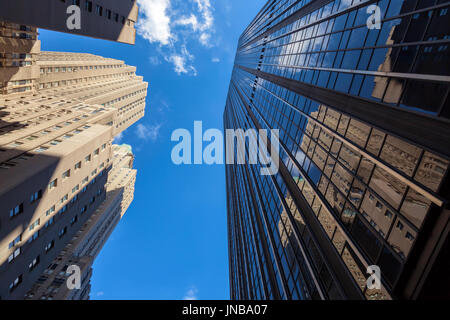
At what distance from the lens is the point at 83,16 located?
24969mm

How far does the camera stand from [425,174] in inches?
420

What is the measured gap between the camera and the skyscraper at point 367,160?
34.6 ft

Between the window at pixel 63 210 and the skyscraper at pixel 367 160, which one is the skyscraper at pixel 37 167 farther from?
the skyscraper at pixel 367 160

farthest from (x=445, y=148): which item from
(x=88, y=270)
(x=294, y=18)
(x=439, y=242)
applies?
(x=88, y=270)

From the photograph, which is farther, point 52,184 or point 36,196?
point 52,184

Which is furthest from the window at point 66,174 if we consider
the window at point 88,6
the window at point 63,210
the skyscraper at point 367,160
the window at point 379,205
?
the window at point 379,205

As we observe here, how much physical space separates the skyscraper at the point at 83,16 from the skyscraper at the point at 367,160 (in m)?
27.3

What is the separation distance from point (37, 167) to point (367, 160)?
31122 millimetres

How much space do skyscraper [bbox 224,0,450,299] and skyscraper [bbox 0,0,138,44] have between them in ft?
89.6

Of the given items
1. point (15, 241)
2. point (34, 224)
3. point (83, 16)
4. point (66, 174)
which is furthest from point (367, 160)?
point (34, 224)

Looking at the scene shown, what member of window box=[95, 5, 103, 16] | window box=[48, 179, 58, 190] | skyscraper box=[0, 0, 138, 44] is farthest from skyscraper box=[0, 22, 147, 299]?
window box=[95, 5, 103, 16]

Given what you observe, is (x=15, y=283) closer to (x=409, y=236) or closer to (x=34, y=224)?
(x=34, y=224)
